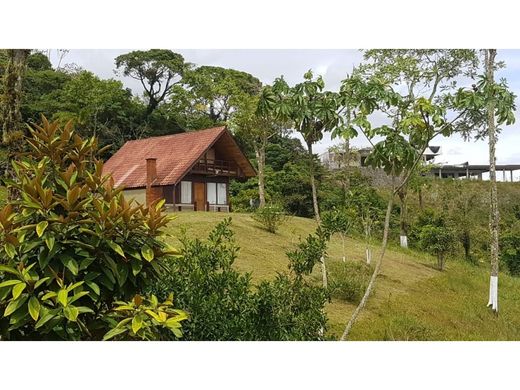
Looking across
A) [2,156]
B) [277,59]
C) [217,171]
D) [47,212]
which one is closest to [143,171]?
[217,171]

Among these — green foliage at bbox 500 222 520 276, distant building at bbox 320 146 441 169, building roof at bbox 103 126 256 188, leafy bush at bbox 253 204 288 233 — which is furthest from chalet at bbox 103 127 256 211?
green foliage at bbox 500 222 520 276

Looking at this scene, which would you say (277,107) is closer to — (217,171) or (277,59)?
(277,59)

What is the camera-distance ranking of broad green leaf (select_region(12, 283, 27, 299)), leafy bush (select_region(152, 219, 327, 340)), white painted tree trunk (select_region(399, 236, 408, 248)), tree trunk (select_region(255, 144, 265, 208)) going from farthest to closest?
white painted tree trunk (select_region(399, 236, 408, 248)) < tree trunk (select_region(255, 144, 265, 208)) < leafy bush (select_region(152, 219, 327, 340)) < broad green leaf (select_region(12, 283, 27, 299))

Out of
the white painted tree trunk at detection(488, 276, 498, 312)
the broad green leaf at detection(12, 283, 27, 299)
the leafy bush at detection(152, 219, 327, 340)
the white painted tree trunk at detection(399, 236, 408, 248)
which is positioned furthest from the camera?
the white painted tree trunk at detection(399, 236, 408, 248)

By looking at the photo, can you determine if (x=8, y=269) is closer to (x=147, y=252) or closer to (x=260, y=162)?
(x=147, y=252)

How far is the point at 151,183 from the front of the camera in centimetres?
430

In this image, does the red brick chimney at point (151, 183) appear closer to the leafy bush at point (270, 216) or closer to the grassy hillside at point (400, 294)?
the grassy hillside at point (400, 294)

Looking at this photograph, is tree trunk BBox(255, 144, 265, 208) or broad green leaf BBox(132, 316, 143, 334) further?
tree trunk BBox(255, 144, 265, 208)

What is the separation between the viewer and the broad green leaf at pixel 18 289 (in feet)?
6.95

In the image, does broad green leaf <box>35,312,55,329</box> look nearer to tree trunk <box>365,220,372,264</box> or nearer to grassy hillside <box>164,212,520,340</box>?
grassy hillside <box>164,212,520,340</box>

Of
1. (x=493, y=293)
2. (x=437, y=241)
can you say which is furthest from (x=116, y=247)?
(x=437, y=241)

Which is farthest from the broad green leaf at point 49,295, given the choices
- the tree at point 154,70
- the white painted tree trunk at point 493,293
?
the white painted tree trunk at point 493,293

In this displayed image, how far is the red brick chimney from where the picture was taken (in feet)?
13.9

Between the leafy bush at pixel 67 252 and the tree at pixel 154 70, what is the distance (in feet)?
6.76
